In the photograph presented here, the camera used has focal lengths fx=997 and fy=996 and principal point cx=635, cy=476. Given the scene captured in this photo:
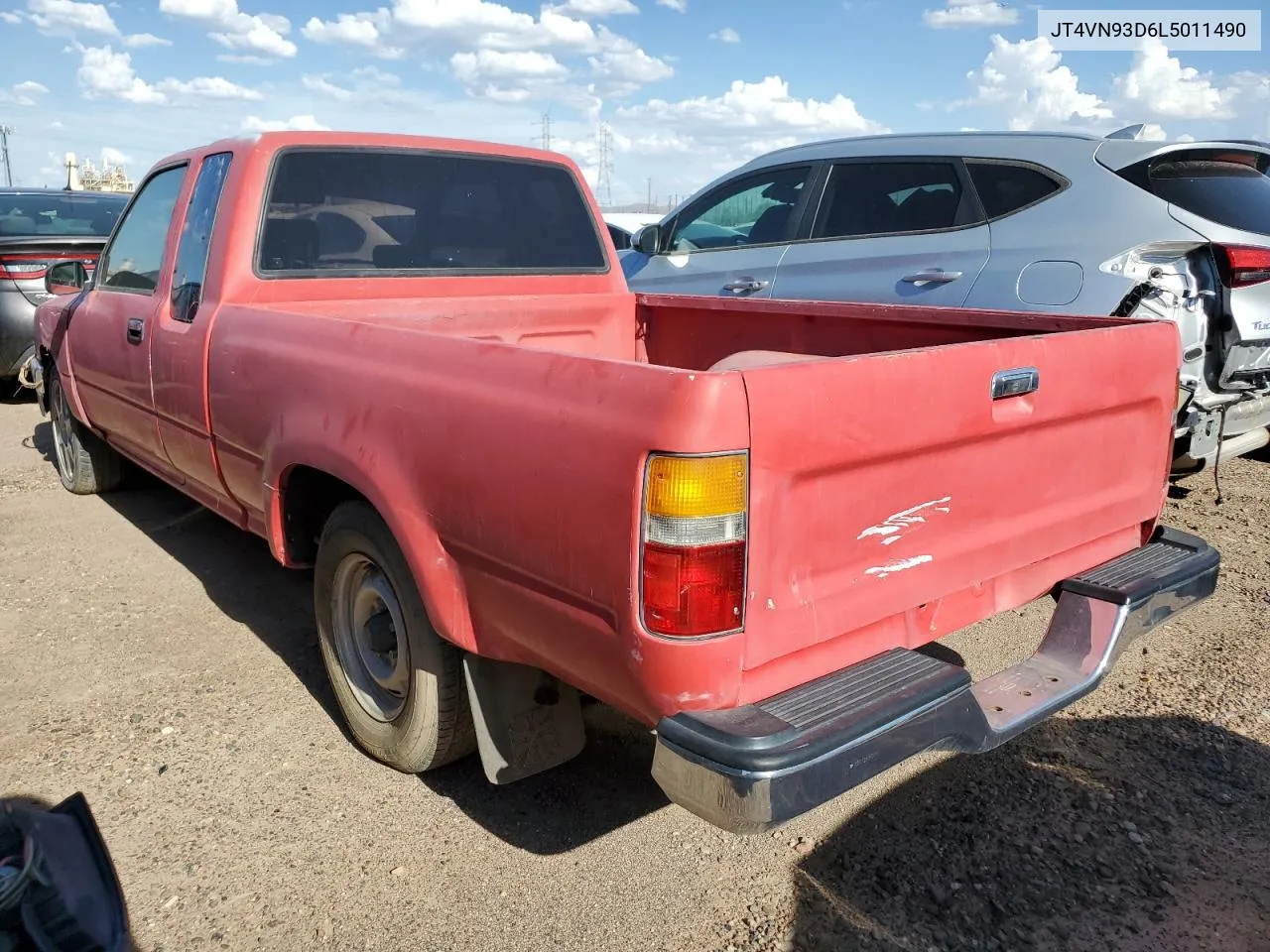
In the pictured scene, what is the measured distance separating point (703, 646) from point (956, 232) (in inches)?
159

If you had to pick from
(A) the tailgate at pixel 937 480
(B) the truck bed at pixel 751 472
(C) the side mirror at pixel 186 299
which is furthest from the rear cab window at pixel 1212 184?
(C) the side mirror at pixel 186 299

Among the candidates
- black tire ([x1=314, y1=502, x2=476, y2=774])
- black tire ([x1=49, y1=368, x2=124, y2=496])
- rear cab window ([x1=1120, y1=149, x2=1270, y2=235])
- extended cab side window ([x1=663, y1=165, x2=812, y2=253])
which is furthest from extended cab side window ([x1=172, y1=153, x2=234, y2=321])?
rear cab window ([x1=1120, y1=149, x2=1270, y2=235])

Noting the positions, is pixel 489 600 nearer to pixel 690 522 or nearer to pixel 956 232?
pixel 690 522

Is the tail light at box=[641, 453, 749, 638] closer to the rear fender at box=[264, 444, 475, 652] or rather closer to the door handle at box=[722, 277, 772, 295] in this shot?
the rear fender at box=[264, 444, 475, 652]

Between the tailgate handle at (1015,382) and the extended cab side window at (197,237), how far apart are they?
277 centimetres

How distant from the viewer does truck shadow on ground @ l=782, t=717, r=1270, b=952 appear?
236cm

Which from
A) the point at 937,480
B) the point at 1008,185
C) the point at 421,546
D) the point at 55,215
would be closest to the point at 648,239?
the point at 1008,185

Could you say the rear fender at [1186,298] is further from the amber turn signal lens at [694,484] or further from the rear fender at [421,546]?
the rear fender at [421,546]

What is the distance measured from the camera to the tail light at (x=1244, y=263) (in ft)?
14.2

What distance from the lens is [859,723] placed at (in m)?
1.96

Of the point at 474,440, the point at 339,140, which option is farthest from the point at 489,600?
the point at 339,140

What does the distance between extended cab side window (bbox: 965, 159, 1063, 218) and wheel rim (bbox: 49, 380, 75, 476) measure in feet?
17.1

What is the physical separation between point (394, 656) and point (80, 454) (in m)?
3.87

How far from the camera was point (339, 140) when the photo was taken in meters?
3.82
